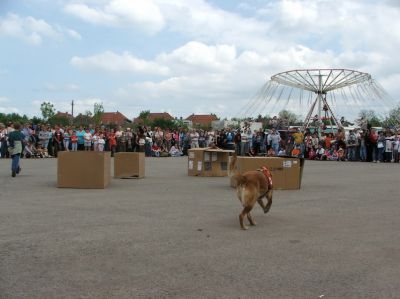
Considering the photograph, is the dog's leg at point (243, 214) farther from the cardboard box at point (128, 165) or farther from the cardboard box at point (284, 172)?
the cardboard box at point (128, 165)

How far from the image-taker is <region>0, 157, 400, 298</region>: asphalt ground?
493 centimetres

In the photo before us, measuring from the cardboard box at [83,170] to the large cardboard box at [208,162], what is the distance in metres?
4.41

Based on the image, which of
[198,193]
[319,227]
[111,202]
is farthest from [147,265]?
[198,193]

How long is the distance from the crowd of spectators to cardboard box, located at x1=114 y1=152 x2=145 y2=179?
9851mm

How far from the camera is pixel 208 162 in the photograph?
55.0ft

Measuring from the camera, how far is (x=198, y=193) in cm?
1205

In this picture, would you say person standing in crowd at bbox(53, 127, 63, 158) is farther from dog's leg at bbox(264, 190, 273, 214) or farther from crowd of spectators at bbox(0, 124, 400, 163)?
dog's leg at bbox(264, 190, 273, 214)

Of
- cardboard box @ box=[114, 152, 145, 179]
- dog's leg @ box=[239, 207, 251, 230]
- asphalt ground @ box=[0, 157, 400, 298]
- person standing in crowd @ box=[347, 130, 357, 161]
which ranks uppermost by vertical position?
person standing in crowd @ box=[347, 130, 357, 161]

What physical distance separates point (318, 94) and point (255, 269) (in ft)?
111

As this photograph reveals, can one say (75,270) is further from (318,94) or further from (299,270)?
(318,94)

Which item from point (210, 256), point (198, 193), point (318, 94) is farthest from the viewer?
point (318, 94)

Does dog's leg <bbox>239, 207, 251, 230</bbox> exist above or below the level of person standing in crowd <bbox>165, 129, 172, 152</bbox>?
below

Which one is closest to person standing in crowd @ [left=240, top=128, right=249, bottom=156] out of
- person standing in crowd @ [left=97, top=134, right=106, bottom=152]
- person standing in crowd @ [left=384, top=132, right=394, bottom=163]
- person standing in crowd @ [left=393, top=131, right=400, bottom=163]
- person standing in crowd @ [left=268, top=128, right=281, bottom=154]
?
person standing in crowd @ [left=268, top=128, right=281, bottom=154]

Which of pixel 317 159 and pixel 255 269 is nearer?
pixel 255 269
